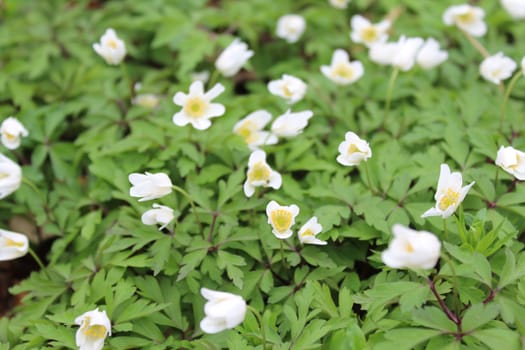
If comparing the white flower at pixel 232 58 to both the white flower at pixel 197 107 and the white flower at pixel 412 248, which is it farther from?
the white flower at pixel 412 248

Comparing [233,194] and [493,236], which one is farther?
[233,194]

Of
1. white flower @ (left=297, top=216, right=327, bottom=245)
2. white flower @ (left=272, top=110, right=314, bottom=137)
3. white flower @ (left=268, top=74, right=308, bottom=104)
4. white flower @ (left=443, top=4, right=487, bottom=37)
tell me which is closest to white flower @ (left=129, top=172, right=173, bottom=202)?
white flower @ (left=297, top=216, right=327, bottom=245)

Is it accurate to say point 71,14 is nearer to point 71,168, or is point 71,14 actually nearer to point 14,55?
point 14,55

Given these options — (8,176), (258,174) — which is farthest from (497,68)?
(8,176)

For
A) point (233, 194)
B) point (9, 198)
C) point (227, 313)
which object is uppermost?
point (227, 313)

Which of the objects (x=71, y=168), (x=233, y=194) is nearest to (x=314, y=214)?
(x=233, y=194)

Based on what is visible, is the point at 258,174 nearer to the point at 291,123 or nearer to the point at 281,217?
the point at 281,217
